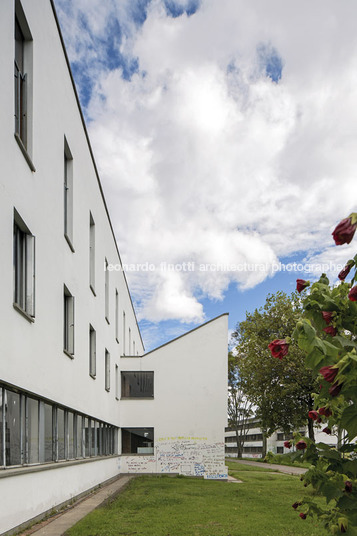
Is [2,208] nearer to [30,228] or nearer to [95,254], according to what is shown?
[30,228]

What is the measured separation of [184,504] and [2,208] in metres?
10.3

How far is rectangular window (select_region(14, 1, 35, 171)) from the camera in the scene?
10070 mm

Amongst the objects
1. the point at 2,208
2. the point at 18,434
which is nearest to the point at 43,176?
the point at 2,208

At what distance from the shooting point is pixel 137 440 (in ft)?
92.6

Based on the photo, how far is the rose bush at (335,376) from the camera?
2.60m

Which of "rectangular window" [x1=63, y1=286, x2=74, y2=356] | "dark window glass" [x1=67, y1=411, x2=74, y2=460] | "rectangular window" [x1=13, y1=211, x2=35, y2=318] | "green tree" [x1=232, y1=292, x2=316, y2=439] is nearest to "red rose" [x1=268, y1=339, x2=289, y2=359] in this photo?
"rectangular window" [x1=13, y1=211, x2=35, y2=318]

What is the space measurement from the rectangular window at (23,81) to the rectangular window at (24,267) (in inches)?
48.7

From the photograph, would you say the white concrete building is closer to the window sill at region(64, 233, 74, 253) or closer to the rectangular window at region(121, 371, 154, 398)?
the window sill at region(64, 233, 74, 253)

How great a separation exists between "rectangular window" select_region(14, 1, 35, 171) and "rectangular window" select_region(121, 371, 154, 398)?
19.9 m

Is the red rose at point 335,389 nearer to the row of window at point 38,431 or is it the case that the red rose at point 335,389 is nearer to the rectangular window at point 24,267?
the row of window at point 38,431

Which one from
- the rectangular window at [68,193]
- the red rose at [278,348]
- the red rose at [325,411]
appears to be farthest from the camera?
the rectangular window at [68,193]

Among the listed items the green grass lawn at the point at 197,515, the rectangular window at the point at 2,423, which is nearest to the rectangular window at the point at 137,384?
the green grass lawn at the point at 197,515

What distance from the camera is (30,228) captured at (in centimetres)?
1032

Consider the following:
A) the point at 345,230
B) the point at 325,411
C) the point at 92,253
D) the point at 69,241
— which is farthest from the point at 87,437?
the point at 345,230
